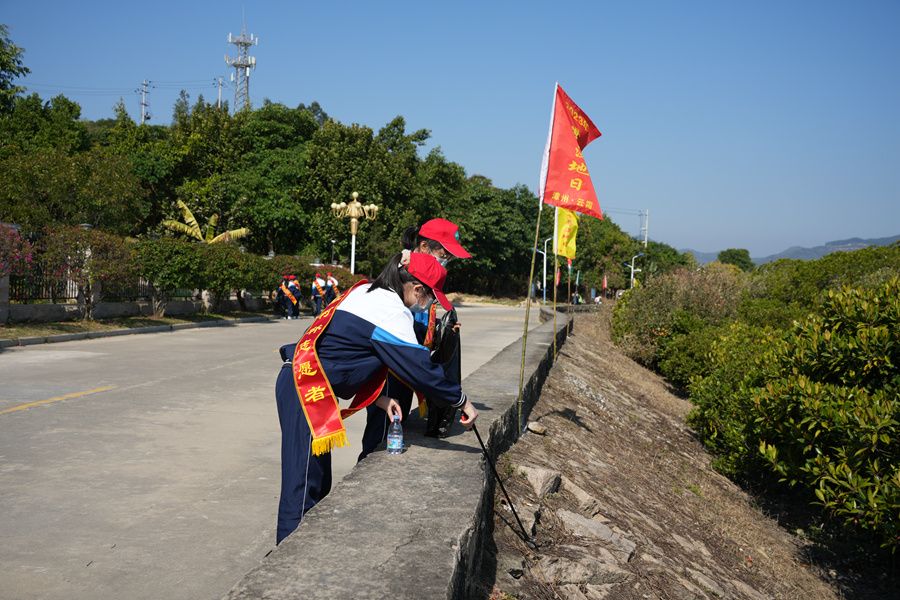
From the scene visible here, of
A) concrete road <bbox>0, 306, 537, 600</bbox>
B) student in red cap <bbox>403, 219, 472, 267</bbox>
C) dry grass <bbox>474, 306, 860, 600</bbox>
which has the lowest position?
dry grass <bbox>474, 306, 860, 600</bbox>

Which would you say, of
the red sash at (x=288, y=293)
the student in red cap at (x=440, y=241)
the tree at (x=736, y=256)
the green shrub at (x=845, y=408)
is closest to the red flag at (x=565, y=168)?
the student in red cap at (x=440, y=241)

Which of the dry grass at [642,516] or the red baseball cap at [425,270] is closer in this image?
the red baseball cap at [425,270]

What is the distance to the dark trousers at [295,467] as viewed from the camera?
379 centimetres

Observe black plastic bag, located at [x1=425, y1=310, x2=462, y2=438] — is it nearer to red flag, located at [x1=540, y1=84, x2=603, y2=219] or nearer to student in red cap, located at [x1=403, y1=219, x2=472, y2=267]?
student in red cap, located at [x1=403, y1=219, x2=472, y2=267]

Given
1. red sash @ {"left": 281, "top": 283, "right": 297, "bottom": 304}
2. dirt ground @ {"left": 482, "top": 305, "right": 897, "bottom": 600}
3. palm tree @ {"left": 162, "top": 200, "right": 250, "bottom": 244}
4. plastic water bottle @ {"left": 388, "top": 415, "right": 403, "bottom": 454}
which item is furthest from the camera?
palm tree @ {"left": 162, "top": 200, "right": 250, "bottom": 244}

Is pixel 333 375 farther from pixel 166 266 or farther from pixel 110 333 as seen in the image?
pixel 166 266

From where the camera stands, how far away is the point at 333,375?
3.85 meters

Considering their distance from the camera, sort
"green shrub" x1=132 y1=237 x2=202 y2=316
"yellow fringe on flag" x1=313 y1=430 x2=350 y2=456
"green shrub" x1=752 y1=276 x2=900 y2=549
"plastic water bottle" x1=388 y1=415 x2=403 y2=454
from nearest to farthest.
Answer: "yellow fringe on flag" x1=313 y1=430 x2=350 y2=456 < "plastic water bottle" x1=388 y1=415 x2=403 y2=454 < "green shrub" x1=752 y1=276 x2=900 y2=549 < "green shrub" x1=132 y1=237 x2=202 y2=316

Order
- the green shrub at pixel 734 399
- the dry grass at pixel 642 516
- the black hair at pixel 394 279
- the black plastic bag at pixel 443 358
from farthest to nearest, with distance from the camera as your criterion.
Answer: the green shrub at pixel 734 399 < the black plastic bag at pixel 443 358 < the dry grass at pixel 642 516 < the black hair at pixel 394 279

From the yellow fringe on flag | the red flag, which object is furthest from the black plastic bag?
the red flag

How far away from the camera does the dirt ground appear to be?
4.48 metres

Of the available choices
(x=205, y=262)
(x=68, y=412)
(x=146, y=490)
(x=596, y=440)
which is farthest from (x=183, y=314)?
(x=146, y=490)

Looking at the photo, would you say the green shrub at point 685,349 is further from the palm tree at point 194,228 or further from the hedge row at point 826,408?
the palm tree at point 194,228

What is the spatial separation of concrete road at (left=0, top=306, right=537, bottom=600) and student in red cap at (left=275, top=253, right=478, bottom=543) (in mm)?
739
